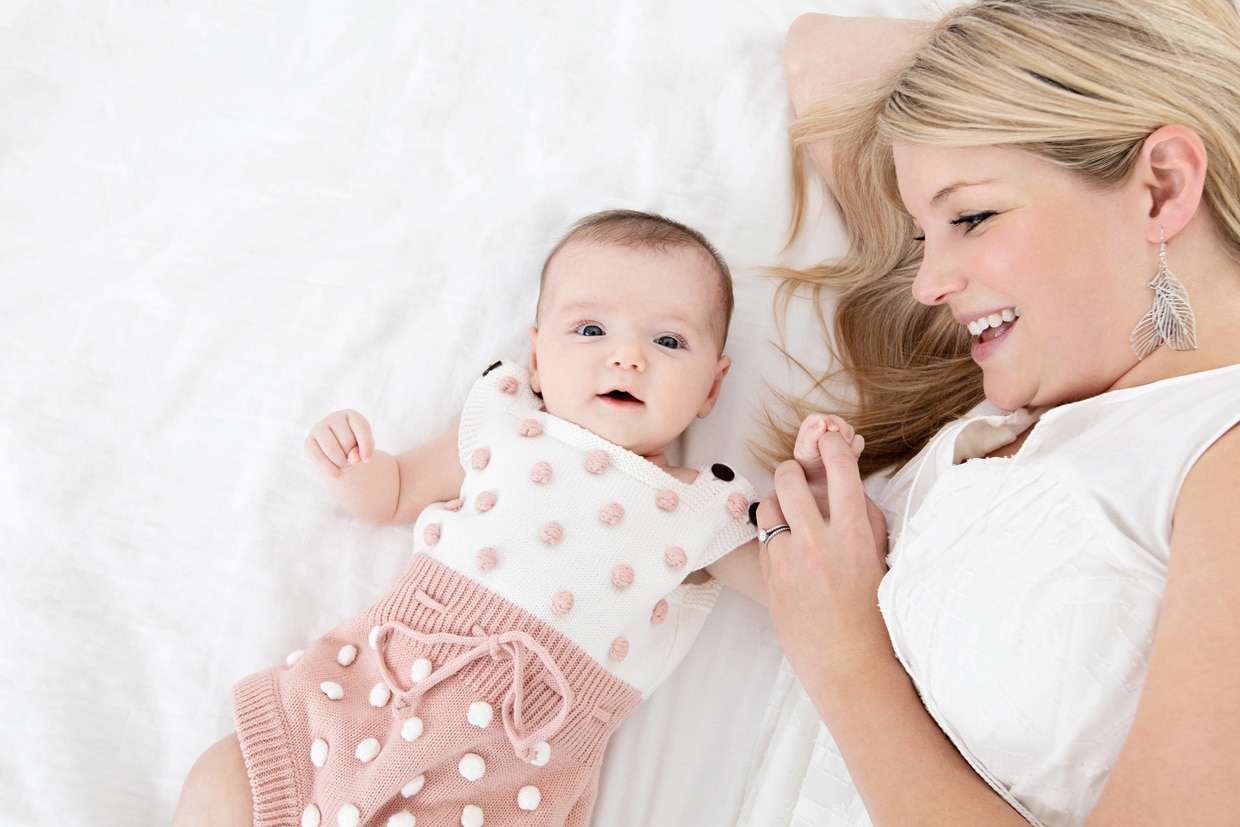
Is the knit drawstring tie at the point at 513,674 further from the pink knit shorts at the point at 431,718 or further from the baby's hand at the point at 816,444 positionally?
the baby's hand at the point at 816,444

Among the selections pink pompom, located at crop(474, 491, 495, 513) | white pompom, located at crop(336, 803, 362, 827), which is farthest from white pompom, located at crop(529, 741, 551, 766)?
pink pompom, located at crop(474, 491, 495, 513)

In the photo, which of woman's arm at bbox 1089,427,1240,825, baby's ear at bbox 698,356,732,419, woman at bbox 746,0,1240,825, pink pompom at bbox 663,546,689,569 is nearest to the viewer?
woman's arm at bbox 1089,427,1240,825

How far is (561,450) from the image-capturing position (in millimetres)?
1688

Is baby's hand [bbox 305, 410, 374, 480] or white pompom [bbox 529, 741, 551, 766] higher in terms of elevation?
baby's hand [bbox 305, 410, 374, 480]

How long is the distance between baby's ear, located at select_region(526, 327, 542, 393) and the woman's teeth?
785 mm

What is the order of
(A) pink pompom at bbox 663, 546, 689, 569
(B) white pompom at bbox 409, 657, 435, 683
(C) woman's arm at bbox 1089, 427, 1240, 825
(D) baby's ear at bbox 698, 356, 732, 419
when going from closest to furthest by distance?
Answer: (C) woman's arm at bbox 1089, 427, 1240, 825 < (B) white pompom at bbox 409, 657, 435, 683 < (A) pink pompom at bbox 663, 546, 689, 569 < (D) baby's ear at bbox 698, 356, 732, 419

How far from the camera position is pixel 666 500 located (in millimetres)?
1659

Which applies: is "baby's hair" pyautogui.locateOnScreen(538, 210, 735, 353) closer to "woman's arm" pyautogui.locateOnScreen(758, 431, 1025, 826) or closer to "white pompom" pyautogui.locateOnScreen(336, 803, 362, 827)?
"woman's arm" pyautogui.locateOnScreen(758, 431, 1025, 826)

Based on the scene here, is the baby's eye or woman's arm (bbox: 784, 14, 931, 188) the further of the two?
woman's arm (bbox: 784, 14, 931, 188)

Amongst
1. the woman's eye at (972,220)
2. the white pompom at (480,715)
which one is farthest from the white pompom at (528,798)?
the woman's eye at (972,220)

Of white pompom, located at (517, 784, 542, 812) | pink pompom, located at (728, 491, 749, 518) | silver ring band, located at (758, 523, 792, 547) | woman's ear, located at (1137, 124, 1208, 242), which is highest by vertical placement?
woman's ear, located at (1137, 124, 1208, 242)

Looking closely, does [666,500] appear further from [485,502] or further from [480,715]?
[480,715]

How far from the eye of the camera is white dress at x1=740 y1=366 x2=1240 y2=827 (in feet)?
3.76

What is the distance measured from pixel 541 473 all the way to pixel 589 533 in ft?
0.44
